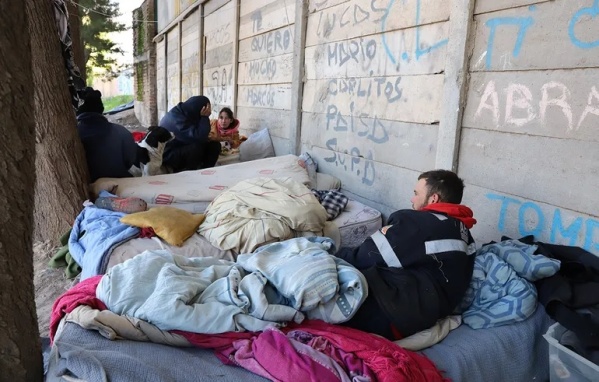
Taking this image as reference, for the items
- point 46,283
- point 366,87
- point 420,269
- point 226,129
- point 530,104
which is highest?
point 366,87

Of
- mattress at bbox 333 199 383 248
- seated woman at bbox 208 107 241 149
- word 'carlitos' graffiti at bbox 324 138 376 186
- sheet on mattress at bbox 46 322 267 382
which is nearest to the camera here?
sheet on mattress at bbox 46 322 267 382

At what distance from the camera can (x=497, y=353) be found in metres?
1.98

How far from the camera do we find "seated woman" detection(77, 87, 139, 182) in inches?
156

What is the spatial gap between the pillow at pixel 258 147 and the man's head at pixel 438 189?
10.2ft

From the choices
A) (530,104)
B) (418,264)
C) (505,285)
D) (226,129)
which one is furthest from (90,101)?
(505,285)

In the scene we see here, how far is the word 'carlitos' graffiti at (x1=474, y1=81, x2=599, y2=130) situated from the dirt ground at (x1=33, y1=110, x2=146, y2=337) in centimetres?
298

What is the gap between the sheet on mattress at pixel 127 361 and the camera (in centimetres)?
142

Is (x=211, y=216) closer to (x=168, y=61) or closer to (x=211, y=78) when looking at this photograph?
(x=211, y=78)

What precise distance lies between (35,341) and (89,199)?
2623 millimetres

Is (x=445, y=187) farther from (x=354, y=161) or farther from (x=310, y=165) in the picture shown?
(x=310, y=165)

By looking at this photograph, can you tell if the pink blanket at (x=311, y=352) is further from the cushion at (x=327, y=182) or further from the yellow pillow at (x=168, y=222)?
the cushion at (x=327, y=182)

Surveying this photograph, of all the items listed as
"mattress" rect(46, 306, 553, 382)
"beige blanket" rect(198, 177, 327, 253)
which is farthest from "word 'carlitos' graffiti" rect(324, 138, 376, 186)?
"mattress" rect(46, 306, 553, 382)

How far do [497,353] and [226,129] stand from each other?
4.34 m

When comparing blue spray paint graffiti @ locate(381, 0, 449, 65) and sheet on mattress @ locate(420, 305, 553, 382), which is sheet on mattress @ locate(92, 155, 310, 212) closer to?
blue spray paint graffiti @ locate(381, 0, 449, 65)
